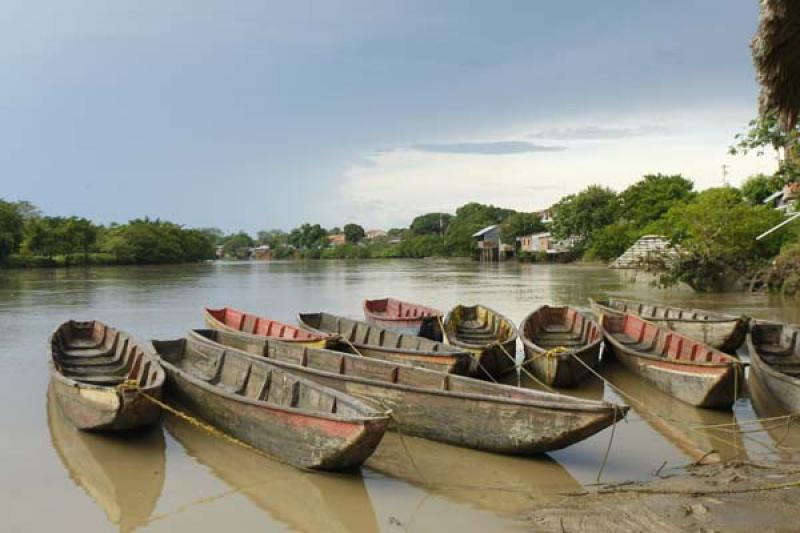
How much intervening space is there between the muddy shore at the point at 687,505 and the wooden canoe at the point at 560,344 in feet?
12.0

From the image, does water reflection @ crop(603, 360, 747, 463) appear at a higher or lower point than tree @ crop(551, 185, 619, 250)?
lower

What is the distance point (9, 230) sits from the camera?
5500cm

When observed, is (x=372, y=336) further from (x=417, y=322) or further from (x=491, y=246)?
(x=491, y=246)

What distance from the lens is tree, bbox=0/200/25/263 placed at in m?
54.0

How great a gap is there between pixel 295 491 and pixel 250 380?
8.42 ft

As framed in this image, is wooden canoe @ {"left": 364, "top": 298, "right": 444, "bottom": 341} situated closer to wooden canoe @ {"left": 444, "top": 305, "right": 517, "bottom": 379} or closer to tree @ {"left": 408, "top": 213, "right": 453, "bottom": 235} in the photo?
wooden canoe @ {"left": 444, "top": 305, "right": 517, "bottom": 379}

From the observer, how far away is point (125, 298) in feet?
95.1

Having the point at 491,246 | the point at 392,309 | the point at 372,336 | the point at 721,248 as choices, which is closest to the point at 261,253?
the point at 491,246

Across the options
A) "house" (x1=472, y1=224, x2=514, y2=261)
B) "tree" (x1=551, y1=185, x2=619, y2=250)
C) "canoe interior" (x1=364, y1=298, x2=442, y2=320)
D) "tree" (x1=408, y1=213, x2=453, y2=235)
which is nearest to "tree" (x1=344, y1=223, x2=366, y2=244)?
"tree" (x1=408, y1=213, x2=453, y2=235)

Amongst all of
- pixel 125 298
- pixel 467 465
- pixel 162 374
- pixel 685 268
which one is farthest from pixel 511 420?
pixel 125 298

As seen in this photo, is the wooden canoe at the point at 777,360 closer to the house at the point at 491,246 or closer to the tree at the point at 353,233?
the house at the point at 491,246

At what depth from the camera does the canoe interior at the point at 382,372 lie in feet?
22.5

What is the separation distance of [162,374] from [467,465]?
4.00 meters

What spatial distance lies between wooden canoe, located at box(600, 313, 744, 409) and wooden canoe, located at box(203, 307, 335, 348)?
503cm
